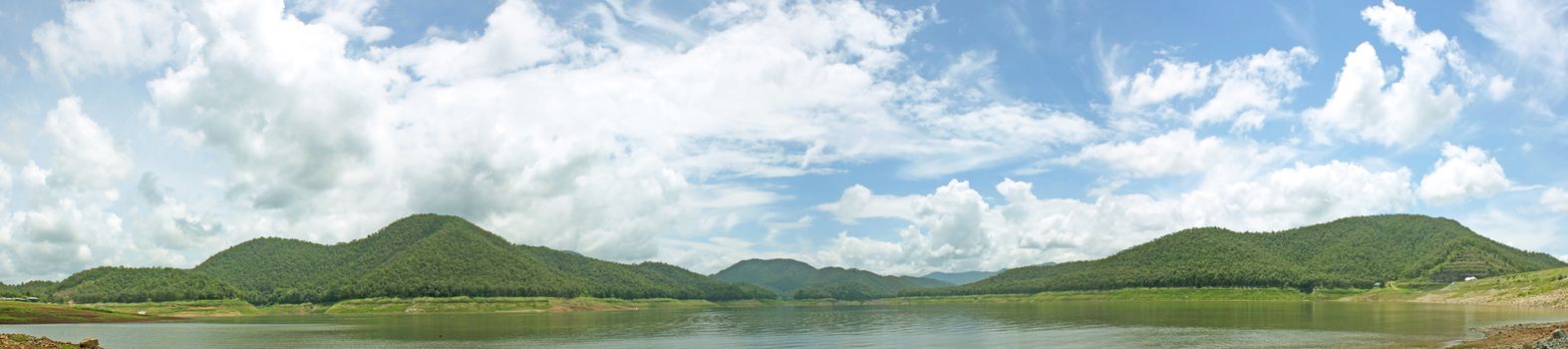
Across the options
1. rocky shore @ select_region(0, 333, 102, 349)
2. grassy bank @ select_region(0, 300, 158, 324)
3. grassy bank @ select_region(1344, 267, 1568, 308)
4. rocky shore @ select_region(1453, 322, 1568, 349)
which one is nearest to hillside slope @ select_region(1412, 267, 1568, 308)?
grassy bank @ select_region(1344, 267, 1568, 308)

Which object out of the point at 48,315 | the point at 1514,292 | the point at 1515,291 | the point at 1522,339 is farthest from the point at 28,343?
the point at 1515,291

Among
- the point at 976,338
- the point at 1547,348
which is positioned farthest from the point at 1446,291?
the point at 1547,348

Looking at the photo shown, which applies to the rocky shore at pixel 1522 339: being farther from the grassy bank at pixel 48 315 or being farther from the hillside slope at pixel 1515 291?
the grassy bank at pixel 48 315

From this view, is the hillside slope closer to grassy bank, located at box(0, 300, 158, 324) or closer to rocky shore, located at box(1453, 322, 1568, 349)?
rocky shore, located at box(1453, 322, 1568, 349)

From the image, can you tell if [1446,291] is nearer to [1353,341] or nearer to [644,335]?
[1353,341]

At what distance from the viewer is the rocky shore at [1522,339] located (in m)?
49.5

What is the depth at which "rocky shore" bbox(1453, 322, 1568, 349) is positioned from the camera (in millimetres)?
49544

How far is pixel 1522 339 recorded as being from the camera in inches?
2298

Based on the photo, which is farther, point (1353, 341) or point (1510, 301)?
point (1510, 301)

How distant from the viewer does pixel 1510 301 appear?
14738 cm

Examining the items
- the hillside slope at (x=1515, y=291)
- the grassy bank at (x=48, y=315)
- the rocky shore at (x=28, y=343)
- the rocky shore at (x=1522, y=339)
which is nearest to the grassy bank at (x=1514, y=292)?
the hillside slope at (x=1515, y=291)

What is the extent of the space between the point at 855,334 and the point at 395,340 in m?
53.2

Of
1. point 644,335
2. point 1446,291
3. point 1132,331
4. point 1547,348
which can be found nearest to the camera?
point 1547,348

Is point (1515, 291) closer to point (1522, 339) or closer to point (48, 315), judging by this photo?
point (1522, 339)
